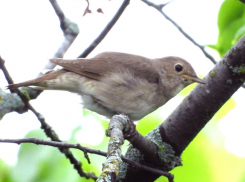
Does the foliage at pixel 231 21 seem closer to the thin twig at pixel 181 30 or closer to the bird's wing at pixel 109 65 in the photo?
the thin twig at pixel 181 30

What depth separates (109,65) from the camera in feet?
13.9

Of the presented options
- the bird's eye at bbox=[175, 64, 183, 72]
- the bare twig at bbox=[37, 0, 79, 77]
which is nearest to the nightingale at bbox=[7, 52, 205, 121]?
the bare twig at bbox=[37, 0, 79, 77]

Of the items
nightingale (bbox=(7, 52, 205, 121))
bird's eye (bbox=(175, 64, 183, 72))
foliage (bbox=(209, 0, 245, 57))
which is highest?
foliage (bbox=(209, 0, 245, 57))

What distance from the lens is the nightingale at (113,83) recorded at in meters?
3.90

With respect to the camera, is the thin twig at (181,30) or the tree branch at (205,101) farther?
the thin twig at (181,30)

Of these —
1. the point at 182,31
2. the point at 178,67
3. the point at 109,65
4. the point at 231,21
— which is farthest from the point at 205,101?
the point at 178,67

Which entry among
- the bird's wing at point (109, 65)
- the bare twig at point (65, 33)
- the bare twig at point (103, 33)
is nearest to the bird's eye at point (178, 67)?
the bird's wing at point (109, 65)

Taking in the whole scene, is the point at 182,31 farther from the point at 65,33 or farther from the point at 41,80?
the point at 41,80

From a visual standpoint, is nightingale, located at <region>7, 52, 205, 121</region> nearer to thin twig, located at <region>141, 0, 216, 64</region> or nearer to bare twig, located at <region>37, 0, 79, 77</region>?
bare twig, located at <region>37, 0, 79, 77</region>

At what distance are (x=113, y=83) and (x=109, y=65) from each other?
0.34 m

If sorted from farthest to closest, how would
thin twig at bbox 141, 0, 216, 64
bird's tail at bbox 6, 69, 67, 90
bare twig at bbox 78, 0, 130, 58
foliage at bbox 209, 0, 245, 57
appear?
bare twig at bbox 78, 0, 130, 58 → thin twig at bbox 141, 0, 216, 64 → bird's tail at bbox 6, 69, 67, 90 → foliage at bbox 209, 0, 245, 57

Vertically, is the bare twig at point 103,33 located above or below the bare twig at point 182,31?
below

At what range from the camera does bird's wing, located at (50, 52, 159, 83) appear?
409 centimetres

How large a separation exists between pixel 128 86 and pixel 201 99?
43.7 inches
